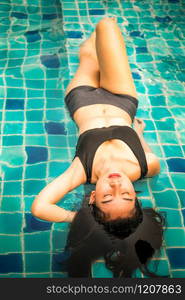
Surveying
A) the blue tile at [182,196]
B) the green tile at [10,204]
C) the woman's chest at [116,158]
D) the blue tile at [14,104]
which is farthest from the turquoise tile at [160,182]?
the blue tile at [14,104]

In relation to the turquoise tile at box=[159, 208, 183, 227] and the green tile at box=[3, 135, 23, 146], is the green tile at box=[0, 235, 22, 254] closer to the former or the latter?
the green tile at box=[3, 135, 23, 146]

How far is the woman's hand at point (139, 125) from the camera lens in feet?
14.5

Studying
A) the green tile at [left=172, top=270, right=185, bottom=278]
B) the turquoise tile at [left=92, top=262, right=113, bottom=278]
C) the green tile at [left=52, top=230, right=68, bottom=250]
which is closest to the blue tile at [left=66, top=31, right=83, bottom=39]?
the green tile at [left=52, top=230, right=68, bottom=250]

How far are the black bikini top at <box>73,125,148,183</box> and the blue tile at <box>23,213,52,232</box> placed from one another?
603 millimetres

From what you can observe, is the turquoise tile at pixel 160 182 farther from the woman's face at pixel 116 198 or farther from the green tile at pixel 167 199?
the woman's face at pixel 116 198

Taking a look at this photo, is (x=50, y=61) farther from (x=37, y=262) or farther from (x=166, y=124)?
(x=37, y=262)

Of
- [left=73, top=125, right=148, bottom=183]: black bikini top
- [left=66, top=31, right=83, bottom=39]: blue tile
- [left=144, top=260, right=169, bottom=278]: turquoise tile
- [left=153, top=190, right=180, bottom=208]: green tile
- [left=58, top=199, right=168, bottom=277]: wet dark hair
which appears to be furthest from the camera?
[left=66, top=31, right=83, bottom=39]: blue tile

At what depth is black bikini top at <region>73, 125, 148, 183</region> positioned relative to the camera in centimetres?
361

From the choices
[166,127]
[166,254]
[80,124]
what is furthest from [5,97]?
[166,254]

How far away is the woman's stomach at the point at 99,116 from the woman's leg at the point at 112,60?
0.27m

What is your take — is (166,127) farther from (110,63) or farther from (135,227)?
(135,227)

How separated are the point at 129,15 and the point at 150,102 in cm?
212

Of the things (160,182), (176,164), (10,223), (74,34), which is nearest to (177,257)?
(160,182)

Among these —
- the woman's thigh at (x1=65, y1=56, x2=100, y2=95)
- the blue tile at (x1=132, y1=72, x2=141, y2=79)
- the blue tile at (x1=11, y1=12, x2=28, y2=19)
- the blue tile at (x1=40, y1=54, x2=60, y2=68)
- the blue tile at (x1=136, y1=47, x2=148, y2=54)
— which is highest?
the blue tile at (x1=11, y1=12, x2=28, y2=19)
